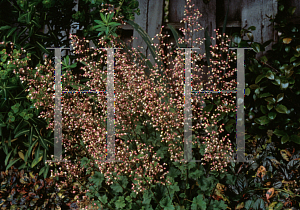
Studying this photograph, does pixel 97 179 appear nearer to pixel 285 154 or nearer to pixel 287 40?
pixel 285 154

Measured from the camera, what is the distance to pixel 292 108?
2.08 meters

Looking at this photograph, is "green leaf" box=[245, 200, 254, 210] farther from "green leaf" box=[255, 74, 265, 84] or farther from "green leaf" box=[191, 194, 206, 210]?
"green leaf" box=[255, 74, 265, 84]

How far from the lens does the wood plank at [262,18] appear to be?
260 centimetres

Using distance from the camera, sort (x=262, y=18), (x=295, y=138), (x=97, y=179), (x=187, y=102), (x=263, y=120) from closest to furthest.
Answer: (x=187, y=102) < (x=97, y=179) < (x=295, y=138) < (x=263, y=120) < (x=262, y=18)

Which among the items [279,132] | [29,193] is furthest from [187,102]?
[29,193]

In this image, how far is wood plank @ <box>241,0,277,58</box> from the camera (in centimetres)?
260

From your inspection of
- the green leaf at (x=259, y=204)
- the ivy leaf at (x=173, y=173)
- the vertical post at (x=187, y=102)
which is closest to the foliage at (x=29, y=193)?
the ivy leaf at (x=173, y=173)

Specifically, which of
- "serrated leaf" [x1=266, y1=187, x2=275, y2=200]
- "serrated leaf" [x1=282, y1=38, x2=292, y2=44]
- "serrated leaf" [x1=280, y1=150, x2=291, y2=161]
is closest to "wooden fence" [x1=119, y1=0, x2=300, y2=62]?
"serrated leaf" [x1=282, y1=38, x2=292, y2=44]

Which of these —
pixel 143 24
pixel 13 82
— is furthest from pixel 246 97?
pixel 13 82

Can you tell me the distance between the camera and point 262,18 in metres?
2.62

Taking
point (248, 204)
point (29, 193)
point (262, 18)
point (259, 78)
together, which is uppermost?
point (262, 18)

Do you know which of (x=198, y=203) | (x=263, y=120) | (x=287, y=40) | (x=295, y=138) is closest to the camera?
(x=198, y=203)

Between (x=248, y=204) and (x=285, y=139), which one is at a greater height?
(x=285, y=139)

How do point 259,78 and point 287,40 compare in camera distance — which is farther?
point 287,40
